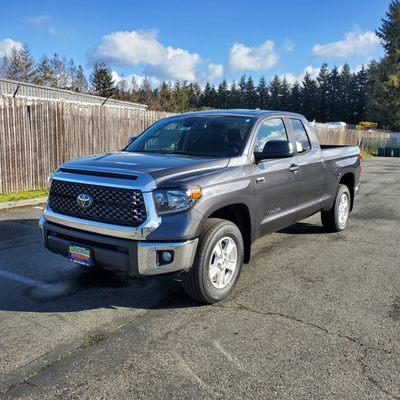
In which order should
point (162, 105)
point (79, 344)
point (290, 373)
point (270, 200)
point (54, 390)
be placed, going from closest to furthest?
point (54, 390)
point (290, 373)
point (79, 344)
point (270, 200)
point (162, 105)

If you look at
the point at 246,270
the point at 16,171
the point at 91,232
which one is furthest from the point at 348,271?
the point at 16,171

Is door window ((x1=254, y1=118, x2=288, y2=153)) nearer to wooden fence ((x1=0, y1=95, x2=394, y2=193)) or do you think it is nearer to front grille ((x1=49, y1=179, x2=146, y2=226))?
front grille ((x1=49, y1=179, x2=146, y2=226))

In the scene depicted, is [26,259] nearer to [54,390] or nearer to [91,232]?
[91,232]

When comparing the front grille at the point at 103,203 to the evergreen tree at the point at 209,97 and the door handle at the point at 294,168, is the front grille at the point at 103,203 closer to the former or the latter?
the door handle at the point at 294,168

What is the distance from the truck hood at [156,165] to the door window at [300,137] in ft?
5.91

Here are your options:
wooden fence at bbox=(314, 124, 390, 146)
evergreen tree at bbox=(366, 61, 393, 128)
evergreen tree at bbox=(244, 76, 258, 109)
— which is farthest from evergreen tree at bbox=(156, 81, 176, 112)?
evergreen tree at bbox=(244, 76, 258, 109)

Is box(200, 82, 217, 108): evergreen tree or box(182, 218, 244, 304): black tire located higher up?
box(200, 82, 217, 108): evergreen tree

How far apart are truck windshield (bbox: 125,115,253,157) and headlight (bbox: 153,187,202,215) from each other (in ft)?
3.62

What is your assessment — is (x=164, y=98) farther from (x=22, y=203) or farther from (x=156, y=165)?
(x=156, y=165)

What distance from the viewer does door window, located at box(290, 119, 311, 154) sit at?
6.00 m

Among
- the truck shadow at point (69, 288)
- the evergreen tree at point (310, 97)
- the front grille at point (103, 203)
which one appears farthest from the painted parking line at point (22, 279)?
the evergreen tree at point (310, 97)

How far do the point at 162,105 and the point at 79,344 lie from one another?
153 ft

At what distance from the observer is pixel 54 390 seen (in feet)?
9.54

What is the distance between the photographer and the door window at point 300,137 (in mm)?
6000
